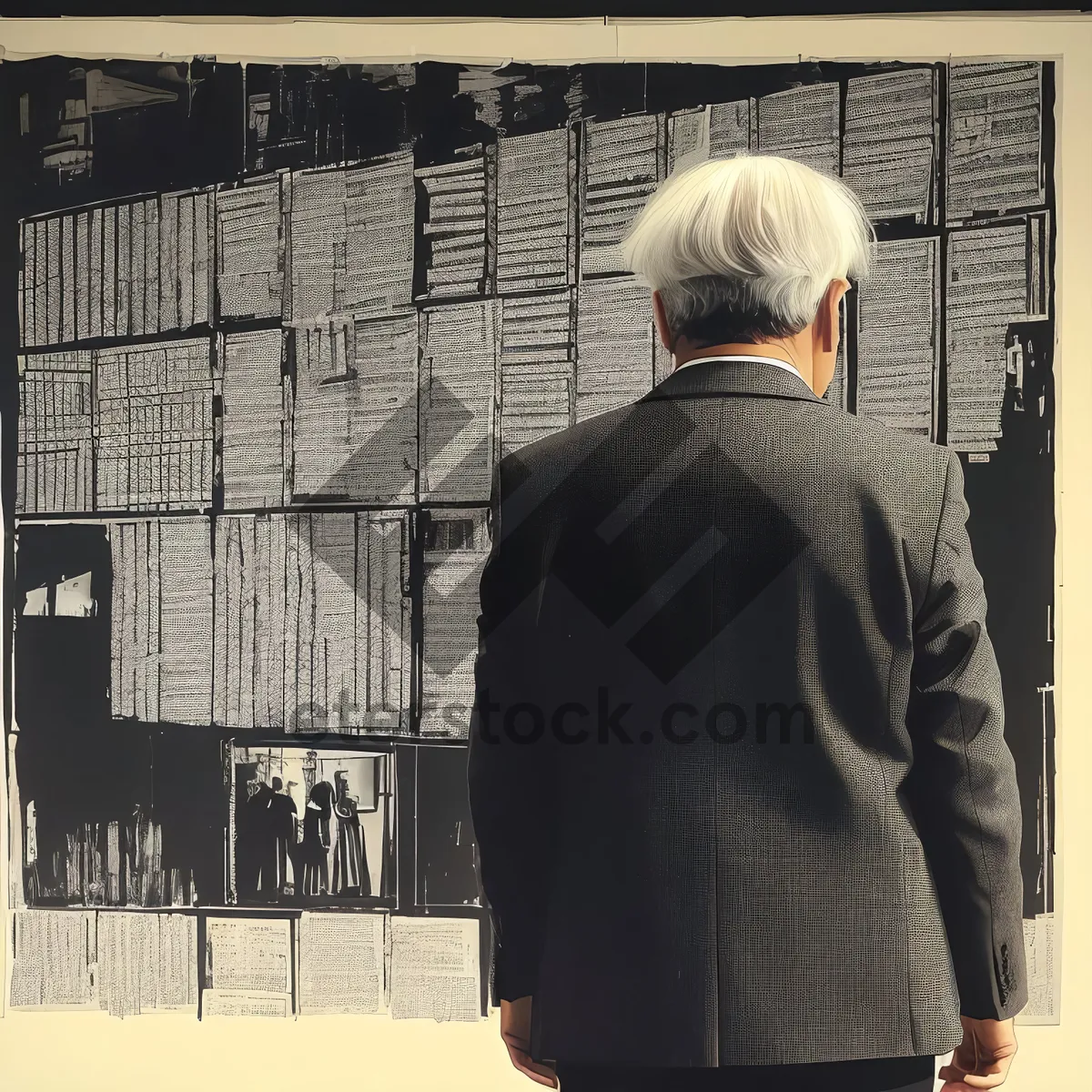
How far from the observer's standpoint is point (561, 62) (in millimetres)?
1794

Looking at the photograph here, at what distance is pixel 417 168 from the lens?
5.93ft

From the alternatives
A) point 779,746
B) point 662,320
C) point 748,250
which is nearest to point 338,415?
point 662,320

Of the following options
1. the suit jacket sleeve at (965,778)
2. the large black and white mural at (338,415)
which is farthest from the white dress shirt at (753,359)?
the large black and white mural at (338,415)

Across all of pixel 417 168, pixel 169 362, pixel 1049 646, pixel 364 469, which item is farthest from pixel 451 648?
pixel 1049 646

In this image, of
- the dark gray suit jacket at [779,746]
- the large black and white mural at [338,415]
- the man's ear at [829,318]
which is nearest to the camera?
the dark gray suit jacket at [779,746]

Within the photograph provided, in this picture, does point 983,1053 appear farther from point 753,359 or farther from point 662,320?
Result: point 662,320

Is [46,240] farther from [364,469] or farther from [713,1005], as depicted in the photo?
[713,1005]

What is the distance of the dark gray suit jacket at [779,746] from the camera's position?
1.13 metres

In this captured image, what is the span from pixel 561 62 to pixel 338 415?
81 centimetres

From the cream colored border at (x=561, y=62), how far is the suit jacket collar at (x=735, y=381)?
3.01 ft

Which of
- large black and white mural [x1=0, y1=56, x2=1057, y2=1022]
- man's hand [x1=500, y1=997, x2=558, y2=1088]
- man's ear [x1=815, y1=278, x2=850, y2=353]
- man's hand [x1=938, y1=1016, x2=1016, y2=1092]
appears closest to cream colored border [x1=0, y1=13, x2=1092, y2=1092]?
large black and white mural [x1=0, y1=56, x2=1057, y2=1022]

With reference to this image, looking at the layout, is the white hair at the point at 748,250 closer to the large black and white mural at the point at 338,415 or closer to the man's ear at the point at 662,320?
the man's ear at the point at 662,320

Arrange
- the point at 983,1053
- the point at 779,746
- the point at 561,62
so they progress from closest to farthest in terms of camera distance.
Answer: the point at 779,746, the point at 983,1053, the point at 561,62

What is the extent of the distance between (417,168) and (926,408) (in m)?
1.08
